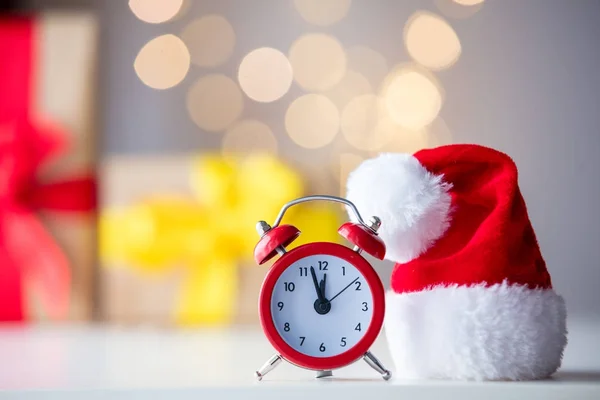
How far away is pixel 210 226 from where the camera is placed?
1.30m

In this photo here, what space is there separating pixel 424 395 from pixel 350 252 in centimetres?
14

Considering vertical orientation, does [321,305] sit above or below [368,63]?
below

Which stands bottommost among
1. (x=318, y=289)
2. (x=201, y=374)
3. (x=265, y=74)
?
(x=201, y=374)

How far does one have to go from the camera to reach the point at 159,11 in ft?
4.43

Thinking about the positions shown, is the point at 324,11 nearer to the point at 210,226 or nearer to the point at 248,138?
the point at 248,138

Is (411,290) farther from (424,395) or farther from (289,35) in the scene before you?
(289,35)

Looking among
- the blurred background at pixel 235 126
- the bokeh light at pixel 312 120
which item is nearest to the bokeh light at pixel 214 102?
the blurred background at pixel 235 126

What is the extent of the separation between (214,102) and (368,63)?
1.01 feet

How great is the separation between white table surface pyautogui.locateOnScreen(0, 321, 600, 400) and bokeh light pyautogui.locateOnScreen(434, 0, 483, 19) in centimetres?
61

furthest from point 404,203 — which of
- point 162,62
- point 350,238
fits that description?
point 162,62

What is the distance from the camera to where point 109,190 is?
1.32 m

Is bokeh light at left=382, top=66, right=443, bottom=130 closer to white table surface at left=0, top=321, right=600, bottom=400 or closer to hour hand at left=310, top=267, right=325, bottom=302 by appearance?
white table surface at left=0, top=321, right=600, bottom=400

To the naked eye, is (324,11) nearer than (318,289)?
No

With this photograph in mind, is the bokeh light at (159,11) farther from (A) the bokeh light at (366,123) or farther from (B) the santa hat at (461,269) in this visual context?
(B) the santa hat at (461,269)
